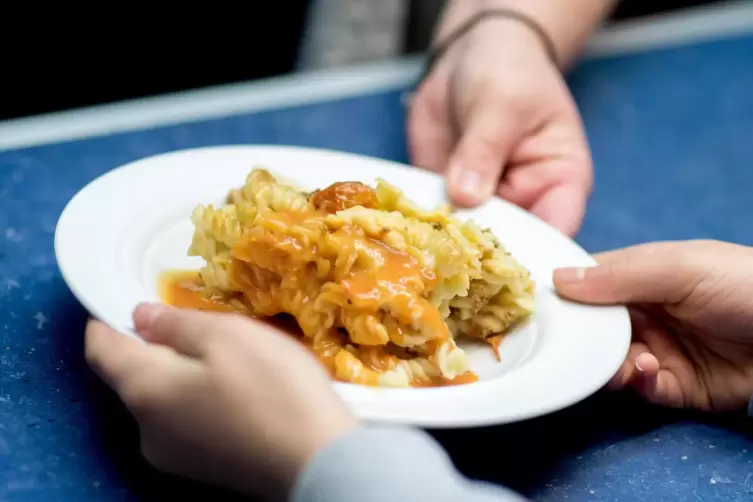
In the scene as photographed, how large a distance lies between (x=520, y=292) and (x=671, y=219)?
573 millimetres

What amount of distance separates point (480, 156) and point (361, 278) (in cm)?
41

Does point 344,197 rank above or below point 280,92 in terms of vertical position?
above

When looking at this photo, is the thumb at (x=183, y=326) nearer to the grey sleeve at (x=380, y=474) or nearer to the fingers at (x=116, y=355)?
the fingers at (x=116, y=355)

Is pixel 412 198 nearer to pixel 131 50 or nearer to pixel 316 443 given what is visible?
pixel 316 443

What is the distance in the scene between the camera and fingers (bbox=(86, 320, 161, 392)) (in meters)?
0.72

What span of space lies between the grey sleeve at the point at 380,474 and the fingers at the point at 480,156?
0.53m

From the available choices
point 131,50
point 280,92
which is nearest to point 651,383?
point 280,92

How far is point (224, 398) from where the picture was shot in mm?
667

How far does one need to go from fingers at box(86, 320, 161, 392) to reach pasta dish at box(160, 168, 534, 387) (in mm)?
157

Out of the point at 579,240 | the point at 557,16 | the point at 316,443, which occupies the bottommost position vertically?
the point at 579,240

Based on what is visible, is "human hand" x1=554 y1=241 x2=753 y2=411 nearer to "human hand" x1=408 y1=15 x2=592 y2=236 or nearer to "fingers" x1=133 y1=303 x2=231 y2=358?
"human hand" x1=408 y1=15 x2=592 y2=236

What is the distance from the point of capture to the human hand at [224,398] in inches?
25.6

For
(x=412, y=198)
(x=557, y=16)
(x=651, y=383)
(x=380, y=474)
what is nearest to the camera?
(x=380, y=474)

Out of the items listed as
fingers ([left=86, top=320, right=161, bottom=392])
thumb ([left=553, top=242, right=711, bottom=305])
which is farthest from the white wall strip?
thumb ([left=553, top=242, right=711, bottom=305])
